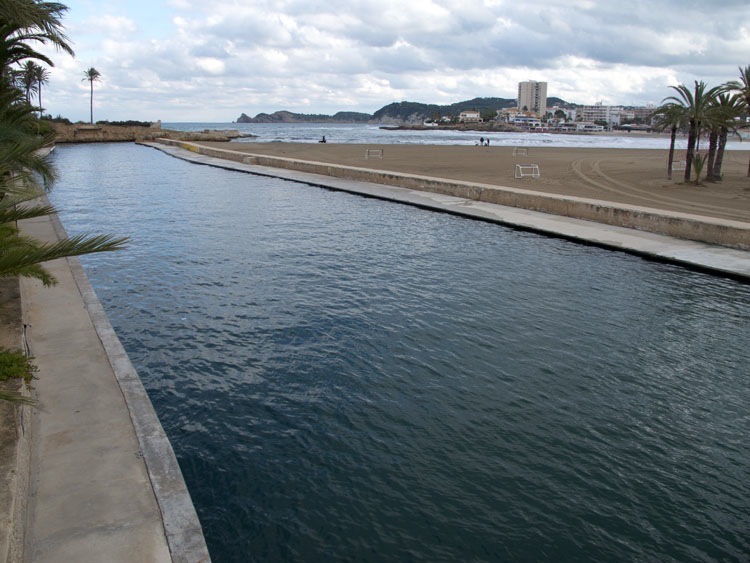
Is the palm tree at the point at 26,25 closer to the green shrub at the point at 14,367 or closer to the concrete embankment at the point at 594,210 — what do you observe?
the green shrub at the point at 14,367

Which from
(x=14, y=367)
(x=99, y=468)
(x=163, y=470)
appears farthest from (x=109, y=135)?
(x=163, y=470)

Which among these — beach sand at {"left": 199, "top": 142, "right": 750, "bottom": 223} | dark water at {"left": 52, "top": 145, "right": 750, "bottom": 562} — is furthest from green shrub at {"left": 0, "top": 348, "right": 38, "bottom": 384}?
beach sand at {"left": 199, "top": 142, "right": 750, "bottom": 223}

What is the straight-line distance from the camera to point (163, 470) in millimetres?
6434

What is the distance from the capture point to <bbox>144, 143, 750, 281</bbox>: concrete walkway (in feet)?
54.7

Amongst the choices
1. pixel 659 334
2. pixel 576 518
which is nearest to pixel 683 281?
pixel 659 334

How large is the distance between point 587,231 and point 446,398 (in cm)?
1325

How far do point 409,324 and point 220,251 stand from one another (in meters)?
8.62

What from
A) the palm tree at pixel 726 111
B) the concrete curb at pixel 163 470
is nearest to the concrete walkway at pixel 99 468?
the concrete curb at pixel 163 470

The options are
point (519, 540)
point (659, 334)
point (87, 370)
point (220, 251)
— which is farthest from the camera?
point (220, 251)

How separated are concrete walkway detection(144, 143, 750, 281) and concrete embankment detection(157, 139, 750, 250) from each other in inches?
11.0

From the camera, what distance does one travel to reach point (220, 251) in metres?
18.7

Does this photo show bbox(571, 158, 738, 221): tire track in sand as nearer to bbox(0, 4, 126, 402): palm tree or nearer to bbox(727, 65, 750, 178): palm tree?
bbox(727, 65, 750, 178): palm tree

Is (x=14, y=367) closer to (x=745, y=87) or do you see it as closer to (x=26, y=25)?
(x=26, y=25)

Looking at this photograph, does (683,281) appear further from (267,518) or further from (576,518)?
(267,518)
